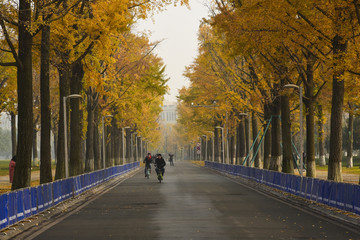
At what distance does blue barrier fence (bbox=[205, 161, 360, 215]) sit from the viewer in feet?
65.5

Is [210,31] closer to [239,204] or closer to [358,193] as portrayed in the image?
[239,204]

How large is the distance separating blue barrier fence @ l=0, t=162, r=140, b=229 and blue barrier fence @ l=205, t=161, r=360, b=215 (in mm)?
9385

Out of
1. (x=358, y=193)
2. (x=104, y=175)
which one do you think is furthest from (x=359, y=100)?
(x=358, y=193)

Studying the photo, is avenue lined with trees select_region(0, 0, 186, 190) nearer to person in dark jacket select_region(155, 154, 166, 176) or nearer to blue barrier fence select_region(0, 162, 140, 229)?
blue barrier fence select_region(0, 162, 140, 229)

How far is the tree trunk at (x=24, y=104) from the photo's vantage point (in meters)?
23.5

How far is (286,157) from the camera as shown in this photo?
37688 mm

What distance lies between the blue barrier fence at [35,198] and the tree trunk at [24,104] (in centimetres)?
118

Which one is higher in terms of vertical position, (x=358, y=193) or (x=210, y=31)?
(x=210, y=31)

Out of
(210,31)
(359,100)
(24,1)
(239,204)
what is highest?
(210,31)

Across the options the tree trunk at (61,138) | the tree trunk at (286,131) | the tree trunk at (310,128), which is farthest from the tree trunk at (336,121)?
the tree trunk at (61,138)

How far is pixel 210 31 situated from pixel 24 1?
33462mm

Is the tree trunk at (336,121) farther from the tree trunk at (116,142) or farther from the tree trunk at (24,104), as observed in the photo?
the tree trunk at (116,142)

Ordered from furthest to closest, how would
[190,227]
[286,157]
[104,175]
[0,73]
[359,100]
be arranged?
[0,73] < [104,175] < [359,100] < [286,157] < [190,227]

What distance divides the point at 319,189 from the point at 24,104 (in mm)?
10804
